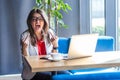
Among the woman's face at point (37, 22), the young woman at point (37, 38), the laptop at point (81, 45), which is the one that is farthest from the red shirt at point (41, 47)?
the laptop at point (81, 45)

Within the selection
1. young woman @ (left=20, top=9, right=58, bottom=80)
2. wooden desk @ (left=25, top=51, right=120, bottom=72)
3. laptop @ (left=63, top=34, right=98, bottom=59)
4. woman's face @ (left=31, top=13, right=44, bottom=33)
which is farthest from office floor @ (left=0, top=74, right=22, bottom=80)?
laptop @ (left=63, top=34, right=98, bottom=59)

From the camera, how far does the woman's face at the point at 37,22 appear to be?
2.81 meters

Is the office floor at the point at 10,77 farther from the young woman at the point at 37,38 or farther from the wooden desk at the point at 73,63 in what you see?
the wooden desk at the point at 73,63

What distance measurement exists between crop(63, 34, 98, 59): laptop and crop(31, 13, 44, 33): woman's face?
661 mm

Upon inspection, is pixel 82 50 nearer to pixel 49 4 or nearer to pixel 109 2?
pixel 49 4

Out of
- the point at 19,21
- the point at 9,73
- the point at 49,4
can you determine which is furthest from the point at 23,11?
the point at 9,73

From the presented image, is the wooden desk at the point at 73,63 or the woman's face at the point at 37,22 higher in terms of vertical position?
the woman's face at the point at 37,22

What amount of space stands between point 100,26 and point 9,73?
1982mm

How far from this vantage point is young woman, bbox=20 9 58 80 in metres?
2.75

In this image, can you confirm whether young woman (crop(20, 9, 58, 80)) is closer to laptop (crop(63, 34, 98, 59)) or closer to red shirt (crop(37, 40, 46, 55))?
red shirt (crop(37, 40, 46, 55))

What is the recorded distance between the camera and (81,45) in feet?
7.34

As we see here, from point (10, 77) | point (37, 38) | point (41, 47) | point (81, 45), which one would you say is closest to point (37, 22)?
point (37, 38)

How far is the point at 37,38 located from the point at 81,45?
0.73 metres

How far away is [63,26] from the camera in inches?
170
